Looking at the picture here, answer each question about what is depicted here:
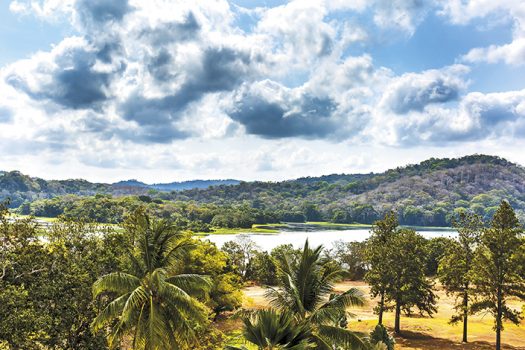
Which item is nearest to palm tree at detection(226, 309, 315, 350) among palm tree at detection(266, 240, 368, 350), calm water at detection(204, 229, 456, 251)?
palm tree at detection(266, 240, 368, 350)

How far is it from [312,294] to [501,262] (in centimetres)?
2441

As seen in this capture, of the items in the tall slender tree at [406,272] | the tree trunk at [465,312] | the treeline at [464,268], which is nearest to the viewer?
the treeline at [464,268]

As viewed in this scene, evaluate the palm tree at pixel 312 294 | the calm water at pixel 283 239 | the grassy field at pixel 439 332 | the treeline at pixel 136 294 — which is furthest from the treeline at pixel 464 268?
the calm water at pixel 283 239

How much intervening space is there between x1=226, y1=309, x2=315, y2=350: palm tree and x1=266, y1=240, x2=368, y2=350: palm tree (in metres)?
1.73

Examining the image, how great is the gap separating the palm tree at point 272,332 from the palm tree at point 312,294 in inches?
68.3

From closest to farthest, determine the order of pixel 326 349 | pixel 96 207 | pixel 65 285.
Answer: pixel 326 349, pixel 65 285, pixel 96 207

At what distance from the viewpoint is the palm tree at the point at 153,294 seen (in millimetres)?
17625

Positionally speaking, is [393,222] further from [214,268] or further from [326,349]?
[326,349]

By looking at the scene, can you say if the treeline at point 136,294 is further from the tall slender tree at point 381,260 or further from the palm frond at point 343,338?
the tall slender tree at point 381,260

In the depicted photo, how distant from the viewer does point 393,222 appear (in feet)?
150

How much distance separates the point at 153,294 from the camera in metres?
18.9

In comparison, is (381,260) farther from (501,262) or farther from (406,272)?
(501,262)

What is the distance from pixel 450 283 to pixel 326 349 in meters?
30.9

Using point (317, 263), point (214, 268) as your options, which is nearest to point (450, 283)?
point (214, 268)
